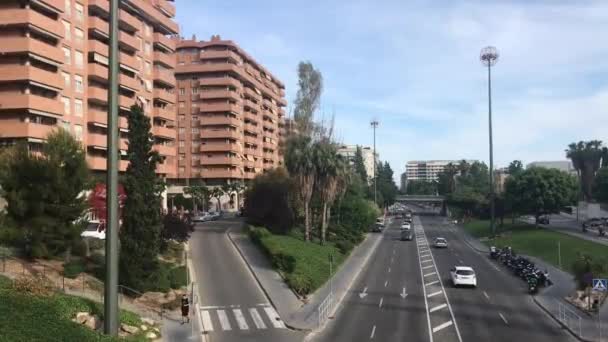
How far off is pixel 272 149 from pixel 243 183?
81.3 feet

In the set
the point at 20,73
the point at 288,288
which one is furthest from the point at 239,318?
the point at 20,73

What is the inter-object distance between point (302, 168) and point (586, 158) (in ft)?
301

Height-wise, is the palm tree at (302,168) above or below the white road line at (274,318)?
above

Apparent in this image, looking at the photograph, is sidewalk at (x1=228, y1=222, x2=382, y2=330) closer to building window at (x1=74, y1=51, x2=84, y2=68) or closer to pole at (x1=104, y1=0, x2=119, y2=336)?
Answer: pole at (x1=104, y1=0, x2=119, y2=336)

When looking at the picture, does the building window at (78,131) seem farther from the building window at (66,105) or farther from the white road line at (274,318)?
the white road line at (274,318)

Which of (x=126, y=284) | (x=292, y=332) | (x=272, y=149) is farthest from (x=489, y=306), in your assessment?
(x=272, y=149)

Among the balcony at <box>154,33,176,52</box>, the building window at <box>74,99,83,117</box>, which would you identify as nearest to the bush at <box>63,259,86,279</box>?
the building window at <box>74,99,83,117</box>

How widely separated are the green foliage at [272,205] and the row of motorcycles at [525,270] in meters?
20.3

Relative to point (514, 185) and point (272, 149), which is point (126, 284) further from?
point (272, 149)

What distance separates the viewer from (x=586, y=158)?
384 feet

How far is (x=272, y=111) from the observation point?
5098 inches

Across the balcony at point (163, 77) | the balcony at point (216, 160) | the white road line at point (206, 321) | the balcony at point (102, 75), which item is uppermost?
the balcony at point (163, 77)

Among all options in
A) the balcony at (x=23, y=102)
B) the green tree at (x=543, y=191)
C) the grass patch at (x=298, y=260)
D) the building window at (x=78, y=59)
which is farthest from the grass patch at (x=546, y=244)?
the building window at (x=78, y=59)

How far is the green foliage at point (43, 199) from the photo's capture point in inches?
1067
